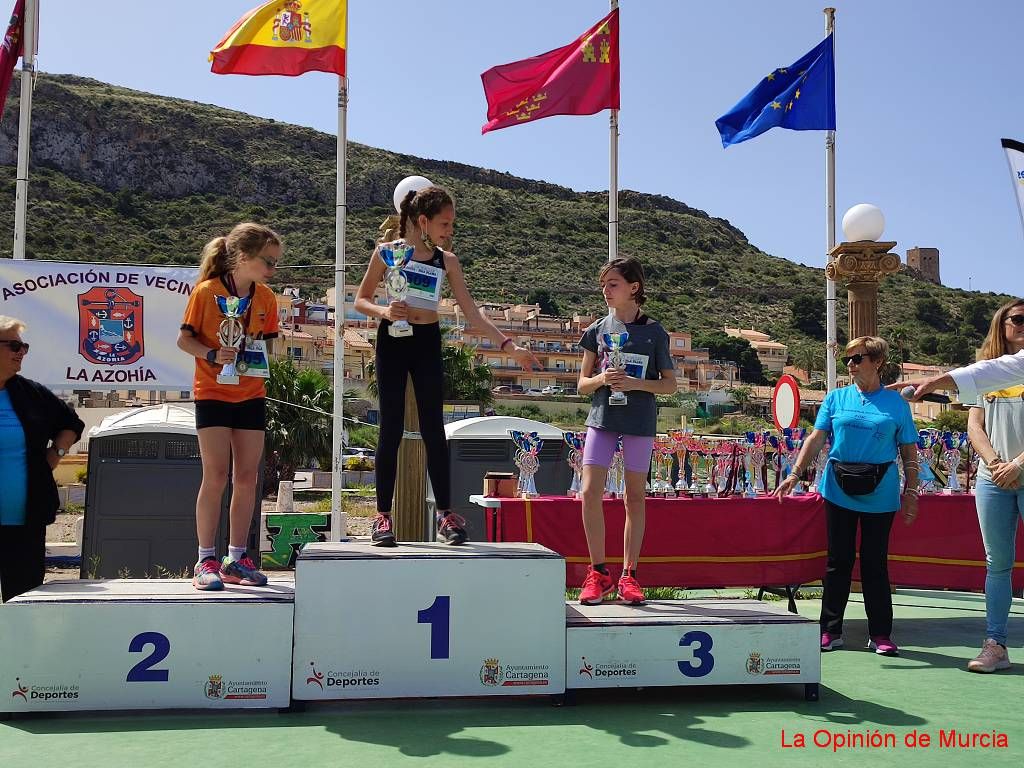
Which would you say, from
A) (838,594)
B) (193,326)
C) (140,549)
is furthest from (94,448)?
(838,594)

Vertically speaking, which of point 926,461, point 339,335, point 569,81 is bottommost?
point 926,461

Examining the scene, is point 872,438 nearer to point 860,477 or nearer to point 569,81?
point 860,477

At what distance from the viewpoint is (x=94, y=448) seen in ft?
26.2

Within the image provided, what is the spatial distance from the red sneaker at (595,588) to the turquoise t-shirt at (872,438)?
157 centimetres

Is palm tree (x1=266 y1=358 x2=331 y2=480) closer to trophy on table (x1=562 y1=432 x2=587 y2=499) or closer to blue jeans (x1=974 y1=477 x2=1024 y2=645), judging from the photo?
trophy on table (x1=562 y1=432 x2=587 y2=499)

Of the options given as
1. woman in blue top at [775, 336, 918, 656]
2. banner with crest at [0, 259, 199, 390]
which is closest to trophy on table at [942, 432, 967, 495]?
woman in blue top at [775, 336, 918, 656]

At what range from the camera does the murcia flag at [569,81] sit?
8.52 meters

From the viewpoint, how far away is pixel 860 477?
505cm

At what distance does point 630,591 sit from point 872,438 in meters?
1.74

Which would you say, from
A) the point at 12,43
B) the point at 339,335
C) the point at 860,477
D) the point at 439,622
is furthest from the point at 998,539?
the point at 12,43

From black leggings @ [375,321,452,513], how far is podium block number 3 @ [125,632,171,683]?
3.60 ft

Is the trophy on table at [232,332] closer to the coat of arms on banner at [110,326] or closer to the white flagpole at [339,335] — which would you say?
the white flagpole at [339,335]

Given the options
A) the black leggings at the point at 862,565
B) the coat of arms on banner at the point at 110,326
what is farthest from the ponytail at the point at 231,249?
the coat of arms on banner at the point at 110,326

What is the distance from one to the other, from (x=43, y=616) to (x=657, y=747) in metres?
2.39
